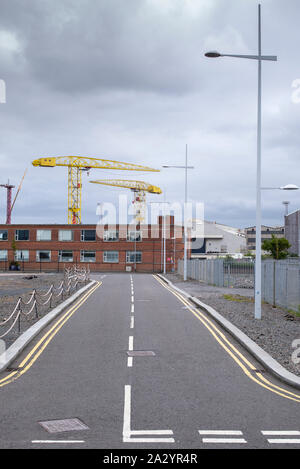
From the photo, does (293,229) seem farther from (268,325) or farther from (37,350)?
(37,350)

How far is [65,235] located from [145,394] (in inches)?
2954

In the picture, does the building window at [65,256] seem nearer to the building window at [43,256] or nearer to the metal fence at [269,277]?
the building window at [43,256]

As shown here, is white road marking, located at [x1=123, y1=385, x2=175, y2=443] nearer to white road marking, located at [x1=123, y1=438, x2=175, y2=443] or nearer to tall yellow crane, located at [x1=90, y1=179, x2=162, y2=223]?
white road marking, located at [x1=123, y1=438, x2=175, y2=443]

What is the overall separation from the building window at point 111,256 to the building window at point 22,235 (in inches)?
538

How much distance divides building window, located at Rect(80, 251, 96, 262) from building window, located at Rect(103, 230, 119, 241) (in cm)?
324

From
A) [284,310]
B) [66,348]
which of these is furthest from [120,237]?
[66,348]

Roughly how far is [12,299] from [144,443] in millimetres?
23188

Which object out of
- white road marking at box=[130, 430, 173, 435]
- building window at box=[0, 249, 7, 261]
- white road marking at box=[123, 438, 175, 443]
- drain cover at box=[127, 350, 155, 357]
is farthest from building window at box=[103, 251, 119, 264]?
white road marking at box=[123, 438, 175, 443]

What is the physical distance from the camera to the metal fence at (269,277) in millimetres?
23453

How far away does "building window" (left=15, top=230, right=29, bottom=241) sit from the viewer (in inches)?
3312

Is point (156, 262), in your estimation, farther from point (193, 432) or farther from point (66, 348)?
point (193, 432)

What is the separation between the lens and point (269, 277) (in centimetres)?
2784

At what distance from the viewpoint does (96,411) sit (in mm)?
9047
